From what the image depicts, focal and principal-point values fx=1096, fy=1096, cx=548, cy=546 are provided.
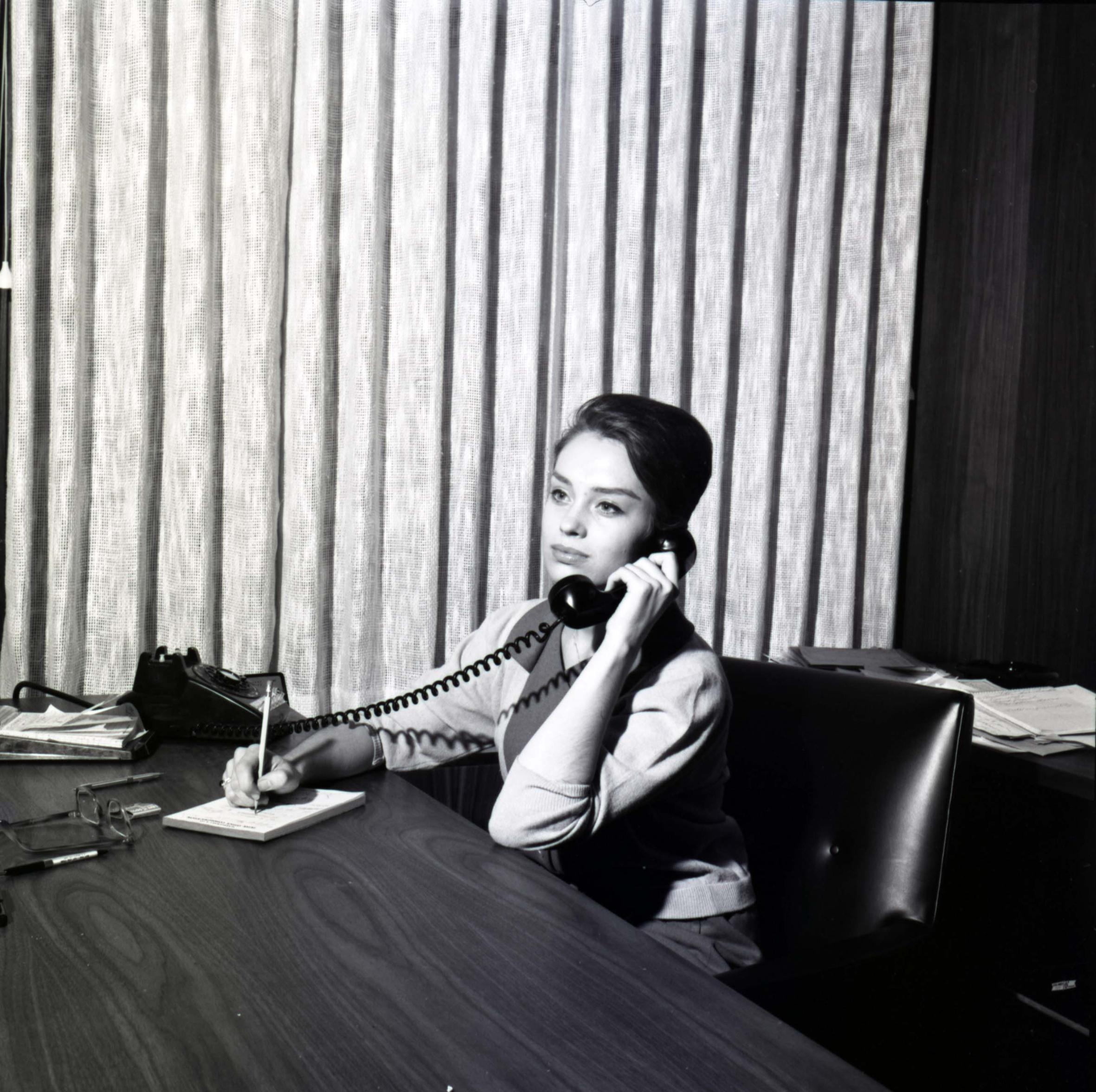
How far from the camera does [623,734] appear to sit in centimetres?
124

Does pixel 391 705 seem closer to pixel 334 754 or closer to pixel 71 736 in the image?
pixel 334 754

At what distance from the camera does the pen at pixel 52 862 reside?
101 centimetres

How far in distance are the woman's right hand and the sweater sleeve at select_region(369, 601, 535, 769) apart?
0.86 feet

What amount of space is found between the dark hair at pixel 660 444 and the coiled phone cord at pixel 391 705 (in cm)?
22

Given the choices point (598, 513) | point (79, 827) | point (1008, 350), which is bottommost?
point (79, 827)

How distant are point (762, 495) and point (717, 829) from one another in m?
1.27

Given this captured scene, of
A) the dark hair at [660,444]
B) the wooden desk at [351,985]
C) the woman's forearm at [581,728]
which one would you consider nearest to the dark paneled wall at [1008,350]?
the dark hair at [660,444]

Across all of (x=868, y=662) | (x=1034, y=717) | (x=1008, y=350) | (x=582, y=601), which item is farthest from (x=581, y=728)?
(x=1008, y=350)

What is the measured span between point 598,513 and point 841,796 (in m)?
0.46

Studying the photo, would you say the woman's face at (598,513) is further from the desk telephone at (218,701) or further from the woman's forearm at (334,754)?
the woman's forearm at (334,754)

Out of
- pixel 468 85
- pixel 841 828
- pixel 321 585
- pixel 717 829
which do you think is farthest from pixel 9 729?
pixel 468 85

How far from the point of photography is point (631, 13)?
230 cm

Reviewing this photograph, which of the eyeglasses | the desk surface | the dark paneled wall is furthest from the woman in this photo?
the dark paneled wall

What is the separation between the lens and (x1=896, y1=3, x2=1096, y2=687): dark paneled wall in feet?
7.04
